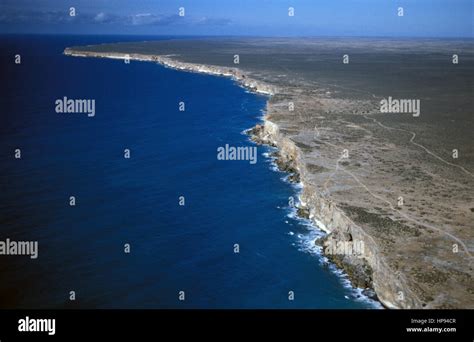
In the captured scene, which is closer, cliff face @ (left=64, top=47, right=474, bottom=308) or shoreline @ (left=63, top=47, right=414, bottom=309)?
Result: cliff face @ (left=64, top=47, right=474, bottom=308)

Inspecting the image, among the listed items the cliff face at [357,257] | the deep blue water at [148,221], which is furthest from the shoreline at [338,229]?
the deep blue water at [148,221]

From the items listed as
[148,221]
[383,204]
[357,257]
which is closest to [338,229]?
[357,257]

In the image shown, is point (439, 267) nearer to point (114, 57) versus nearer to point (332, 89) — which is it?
point (332, 89)

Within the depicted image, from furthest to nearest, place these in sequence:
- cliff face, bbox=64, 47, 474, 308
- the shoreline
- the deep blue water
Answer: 1. the deep blue water
2. the shoreline
3. cliff face, bbox=64, 47, 474, 308

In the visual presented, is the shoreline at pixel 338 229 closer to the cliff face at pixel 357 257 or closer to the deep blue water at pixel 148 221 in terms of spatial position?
the cliff face at pixel 357 257

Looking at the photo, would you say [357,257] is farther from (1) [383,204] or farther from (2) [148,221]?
(2) [148,221]

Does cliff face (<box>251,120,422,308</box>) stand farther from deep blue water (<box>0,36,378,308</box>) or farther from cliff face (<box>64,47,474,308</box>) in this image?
deep blue water (<box>0,36,378,308</box>)

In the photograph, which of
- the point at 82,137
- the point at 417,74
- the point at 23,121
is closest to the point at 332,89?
the point at 417,74

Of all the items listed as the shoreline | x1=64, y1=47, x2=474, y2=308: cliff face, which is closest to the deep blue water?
the shoreline
